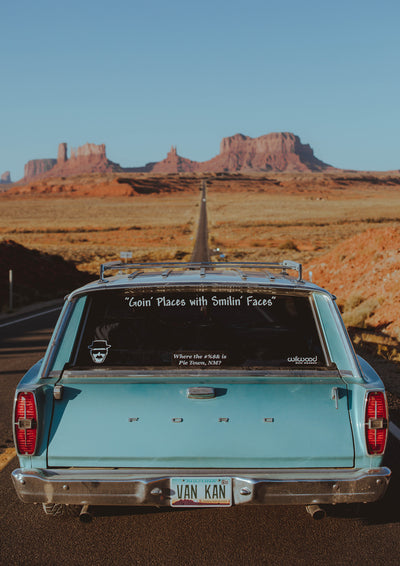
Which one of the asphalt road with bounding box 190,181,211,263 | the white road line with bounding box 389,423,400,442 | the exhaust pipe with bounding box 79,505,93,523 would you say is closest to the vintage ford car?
the exhaust pipe with bounding box 79,505,93,523

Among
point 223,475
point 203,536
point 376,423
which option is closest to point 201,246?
point 203,536

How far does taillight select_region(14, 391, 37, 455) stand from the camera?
3289 millimetres

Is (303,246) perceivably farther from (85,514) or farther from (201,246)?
(85,514)

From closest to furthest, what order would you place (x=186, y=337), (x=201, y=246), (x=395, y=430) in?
(x=186, y=337) < (x=395, y=430) < (x=201, y=246)

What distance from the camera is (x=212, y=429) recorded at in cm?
323

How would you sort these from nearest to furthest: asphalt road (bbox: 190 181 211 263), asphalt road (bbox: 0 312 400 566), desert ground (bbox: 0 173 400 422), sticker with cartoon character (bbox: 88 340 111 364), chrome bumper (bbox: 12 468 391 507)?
chrome bumper (bbox: 12 468 391 507)
asphalt road (bbox: 0 312 400 566)
sticker with cartoon character (bbox: 88 340 111 364)
desert ground (bbox: 0 173 400 422)
asphalt road (bbox: 190 181 211 263)

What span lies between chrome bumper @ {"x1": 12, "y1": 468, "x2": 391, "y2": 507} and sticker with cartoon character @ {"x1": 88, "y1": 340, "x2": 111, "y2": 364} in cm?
74

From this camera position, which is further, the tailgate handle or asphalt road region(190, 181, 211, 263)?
asphalt road region(190, 181, 211, 263)

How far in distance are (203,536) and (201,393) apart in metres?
1.16

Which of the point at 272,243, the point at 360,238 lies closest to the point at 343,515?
the point at 360,238

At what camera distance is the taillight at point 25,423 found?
3289mm

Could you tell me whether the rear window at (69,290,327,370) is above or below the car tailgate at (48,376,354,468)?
above

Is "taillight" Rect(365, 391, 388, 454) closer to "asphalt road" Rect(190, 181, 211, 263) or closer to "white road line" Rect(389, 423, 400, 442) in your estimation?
"white road line" Rect(389, 423, 400, 442)

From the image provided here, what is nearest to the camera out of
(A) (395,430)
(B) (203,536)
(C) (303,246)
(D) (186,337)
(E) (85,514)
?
(E) (85,514)
